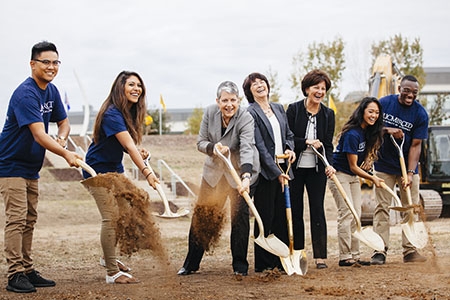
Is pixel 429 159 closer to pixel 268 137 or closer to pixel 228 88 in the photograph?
pixel 268 137

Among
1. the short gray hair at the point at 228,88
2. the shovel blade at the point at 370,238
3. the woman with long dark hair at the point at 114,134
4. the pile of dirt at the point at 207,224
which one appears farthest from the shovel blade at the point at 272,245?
the short gray hair at the point at 228,88

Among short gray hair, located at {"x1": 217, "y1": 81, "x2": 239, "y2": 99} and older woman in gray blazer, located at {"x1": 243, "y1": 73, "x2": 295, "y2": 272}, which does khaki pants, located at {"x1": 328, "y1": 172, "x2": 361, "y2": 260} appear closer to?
older woman in gray blazer, located at {"x1": 243, "y1": 73, "x2": 295, "y2": 272}

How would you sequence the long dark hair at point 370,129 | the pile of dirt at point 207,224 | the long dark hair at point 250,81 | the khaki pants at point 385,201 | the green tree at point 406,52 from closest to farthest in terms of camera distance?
the pile of dirt at point 207,224 < the long dark hair at point 250,81 < the long dark hair at point 370,129 < the khaki pants at point 385,201 < the green tree at point 406,52

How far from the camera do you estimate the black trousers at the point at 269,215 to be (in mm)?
7523

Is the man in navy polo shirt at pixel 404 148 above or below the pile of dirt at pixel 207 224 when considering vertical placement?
above

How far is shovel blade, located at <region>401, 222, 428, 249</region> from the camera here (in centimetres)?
806

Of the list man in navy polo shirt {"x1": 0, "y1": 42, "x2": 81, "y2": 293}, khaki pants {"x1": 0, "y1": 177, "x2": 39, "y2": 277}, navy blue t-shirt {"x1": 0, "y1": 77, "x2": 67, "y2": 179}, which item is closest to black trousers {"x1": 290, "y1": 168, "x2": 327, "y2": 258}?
man in navy polo shirt {"x1": 0, "y1": 42, "x2": 81, "y2": 293}

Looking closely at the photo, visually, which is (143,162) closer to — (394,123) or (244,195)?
(244,195)

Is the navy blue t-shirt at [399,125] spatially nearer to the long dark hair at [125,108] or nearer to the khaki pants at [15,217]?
the long dark hair at [125,108]

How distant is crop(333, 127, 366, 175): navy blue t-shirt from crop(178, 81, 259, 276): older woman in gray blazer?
124cm

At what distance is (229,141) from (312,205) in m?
1.23

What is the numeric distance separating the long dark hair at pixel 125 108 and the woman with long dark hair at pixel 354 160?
233 centimetres

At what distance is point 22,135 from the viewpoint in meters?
6.54

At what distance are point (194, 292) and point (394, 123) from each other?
11.2 feet
